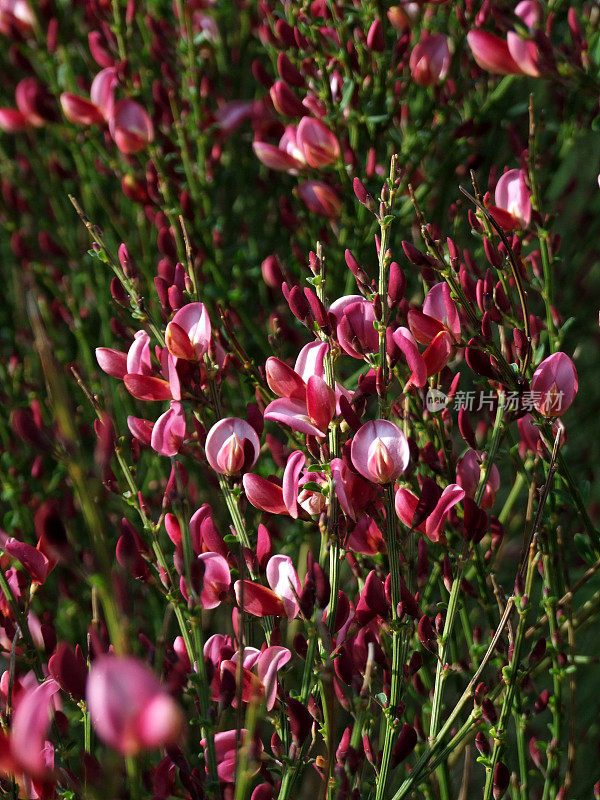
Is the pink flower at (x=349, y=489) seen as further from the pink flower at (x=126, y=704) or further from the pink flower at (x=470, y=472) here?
the pink flower at (x=126, y=704)

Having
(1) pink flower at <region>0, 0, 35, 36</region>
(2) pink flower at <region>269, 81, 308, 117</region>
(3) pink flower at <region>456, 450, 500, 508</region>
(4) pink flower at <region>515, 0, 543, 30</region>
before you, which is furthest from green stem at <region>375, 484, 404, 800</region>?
(1) pink flower at <region>0, 0, 35, 36</region>

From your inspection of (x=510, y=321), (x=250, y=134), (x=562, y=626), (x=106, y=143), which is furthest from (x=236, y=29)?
(x=562, y=626)

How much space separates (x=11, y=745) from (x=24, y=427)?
0.66 ft

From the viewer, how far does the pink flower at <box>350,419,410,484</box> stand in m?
0.66

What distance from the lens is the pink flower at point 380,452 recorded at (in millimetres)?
656

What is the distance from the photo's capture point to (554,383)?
744 mm

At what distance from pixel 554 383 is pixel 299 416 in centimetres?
24

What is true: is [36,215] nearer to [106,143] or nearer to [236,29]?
[106,143]

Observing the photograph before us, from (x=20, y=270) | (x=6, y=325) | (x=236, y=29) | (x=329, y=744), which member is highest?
(x=236, y=29)

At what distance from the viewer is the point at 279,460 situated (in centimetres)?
85

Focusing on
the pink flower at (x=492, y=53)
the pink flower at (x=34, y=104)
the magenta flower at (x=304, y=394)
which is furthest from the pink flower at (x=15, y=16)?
the magenta flower at (x=304, y=394)

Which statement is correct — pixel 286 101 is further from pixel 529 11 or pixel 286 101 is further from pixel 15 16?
pixel 15 16

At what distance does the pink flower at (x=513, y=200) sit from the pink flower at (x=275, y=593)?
19.2 inches

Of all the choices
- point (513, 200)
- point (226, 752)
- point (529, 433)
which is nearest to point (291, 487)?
point (226, 752)
